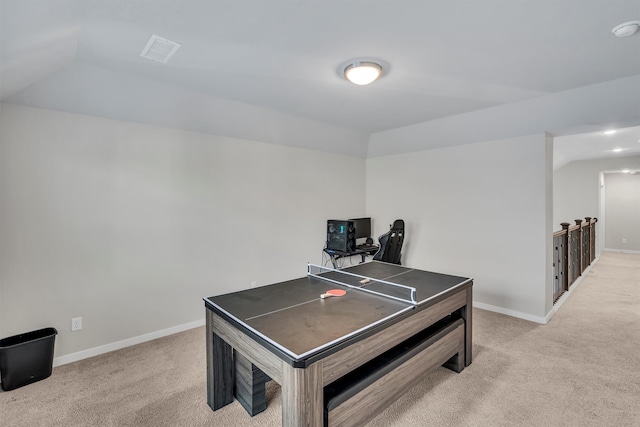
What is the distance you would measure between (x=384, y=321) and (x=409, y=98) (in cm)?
244

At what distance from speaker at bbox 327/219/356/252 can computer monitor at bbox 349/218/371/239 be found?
1.16 ft

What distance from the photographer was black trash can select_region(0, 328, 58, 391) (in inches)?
88.4

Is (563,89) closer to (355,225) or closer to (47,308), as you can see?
(355,225)

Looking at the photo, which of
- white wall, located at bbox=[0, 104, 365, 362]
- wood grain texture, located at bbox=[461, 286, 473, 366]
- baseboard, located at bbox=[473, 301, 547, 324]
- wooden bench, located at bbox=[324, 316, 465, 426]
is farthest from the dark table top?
baseboard, located at bbox=[473, 301, 547, 324]

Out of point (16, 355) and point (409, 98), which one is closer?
point (16, 355)

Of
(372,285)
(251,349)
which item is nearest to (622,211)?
(372,285)

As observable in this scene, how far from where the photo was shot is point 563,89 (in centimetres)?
298

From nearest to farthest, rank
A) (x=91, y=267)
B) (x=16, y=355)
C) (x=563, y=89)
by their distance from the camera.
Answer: (x=16, y=355) → (x=91, y=267) → (x=563, y=89)

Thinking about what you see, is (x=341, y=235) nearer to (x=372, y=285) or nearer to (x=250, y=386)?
(x=372, y=285)

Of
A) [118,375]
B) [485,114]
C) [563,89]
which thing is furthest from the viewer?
[485,114]

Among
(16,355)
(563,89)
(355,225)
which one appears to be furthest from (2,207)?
(563,89)

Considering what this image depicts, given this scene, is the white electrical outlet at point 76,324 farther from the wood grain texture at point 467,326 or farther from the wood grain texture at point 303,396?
the wood grain texture at point 467,326

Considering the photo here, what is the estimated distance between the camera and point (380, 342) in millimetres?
1743

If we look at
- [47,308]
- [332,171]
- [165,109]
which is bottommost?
[47,308]
